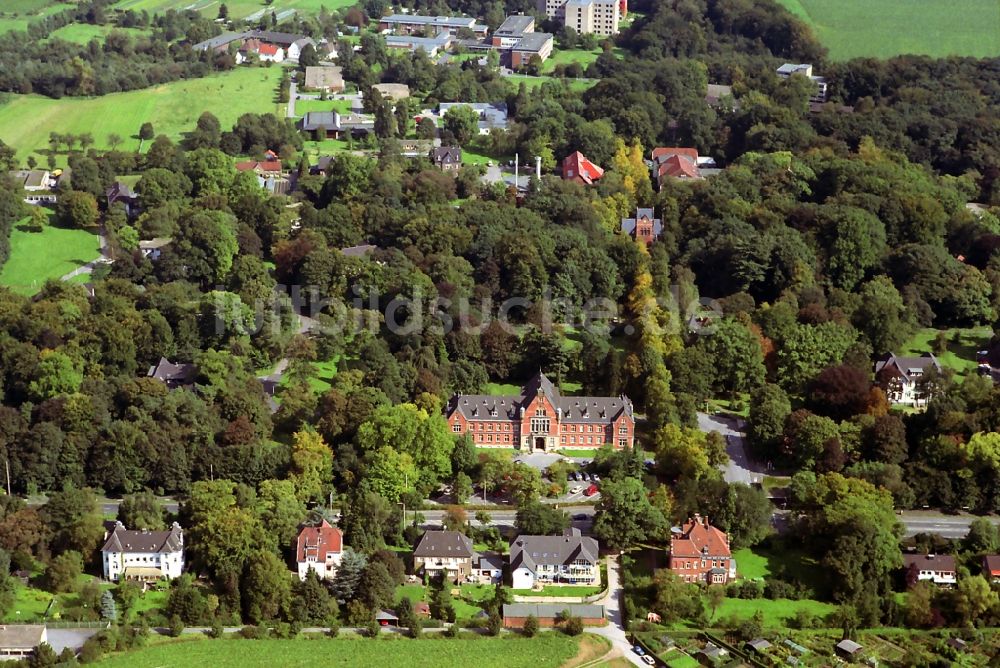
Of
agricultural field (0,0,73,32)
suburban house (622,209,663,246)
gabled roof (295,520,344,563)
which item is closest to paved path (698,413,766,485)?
gabled roof (295,520,344,563)

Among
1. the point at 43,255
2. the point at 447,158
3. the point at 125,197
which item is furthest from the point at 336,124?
the point at 43,255

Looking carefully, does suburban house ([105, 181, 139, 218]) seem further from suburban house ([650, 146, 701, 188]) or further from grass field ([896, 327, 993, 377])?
grass field ([896, 327, 993, 377])

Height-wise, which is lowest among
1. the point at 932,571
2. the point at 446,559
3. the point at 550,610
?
the point at 550,610

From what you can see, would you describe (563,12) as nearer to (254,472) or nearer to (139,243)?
(139,243)

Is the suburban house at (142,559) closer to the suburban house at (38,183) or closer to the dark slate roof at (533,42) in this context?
the suburban house at (38,183)

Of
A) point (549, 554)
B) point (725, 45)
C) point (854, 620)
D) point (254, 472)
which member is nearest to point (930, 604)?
point (854, 620)

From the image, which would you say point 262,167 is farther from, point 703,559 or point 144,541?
point 703,559
